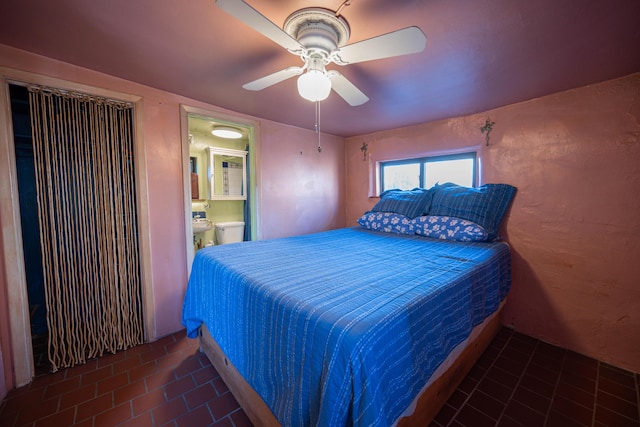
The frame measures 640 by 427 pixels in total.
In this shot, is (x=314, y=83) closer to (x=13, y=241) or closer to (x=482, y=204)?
(x=482, y=204)

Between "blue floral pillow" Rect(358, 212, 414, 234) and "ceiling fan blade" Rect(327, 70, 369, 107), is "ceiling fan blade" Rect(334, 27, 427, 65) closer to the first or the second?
"ceiling fan blade" Rect(327, 70, 369, 107)

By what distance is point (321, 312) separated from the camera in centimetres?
92

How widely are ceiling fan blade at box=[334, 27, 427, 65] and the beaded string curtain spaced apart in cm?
186

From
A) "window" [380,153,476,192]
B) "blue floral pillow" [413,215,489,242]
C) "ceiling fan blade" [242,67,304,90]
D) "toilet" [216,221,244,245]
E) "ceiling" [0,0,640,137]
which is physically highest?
"ceiling" [0,0,640,137]

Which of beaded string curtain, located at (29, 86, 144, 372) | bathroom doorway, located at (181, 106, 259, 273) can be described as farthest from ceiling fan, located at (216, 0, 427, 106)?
bathroom doorway, located at (181, 106, 259, 273)

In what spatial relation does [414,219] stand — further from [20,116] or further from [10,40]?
[20,116]

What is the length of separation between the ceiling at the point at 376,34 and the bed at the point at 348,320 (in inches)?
43.9

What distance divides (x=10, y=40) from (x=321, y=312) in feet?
7.77

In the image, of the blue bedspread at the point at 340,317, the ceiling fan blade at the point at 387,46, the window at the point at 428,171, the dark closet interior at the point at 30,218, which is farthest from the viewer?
the window at the point at 428,171

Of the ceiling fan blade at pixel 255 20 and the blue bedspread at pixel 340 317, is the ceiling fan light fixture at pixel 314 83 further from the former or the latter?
the blue bedspread at pixel 340 317

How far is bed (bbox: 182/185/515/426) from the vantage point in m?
0.82

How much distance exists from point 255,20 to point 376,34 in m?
0.70

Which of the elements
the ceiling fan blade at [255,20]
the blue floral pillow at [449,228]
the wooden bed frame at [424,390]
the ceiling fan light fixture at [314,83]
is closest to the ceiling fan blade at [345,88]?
the ceiling fan light fixture at [314,83]

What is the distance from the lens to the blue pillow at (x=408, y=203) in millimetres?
2635
